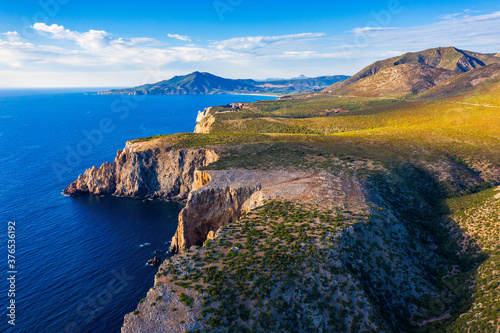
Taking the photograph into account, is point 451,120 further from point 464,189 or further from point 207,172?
point 207,172

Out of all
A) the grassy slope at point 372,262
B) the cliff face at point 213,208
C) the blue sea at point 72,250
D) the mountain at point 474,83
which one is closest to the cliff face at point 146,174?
the blue sea at point 72,250

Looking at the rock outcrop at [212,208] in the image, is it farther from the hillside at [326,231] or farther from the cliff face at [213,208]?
the hillside at [326,231]

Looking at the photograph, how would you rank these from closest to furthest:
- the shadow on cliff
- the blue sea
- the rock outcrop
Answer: the shadow on cliff
the blue sea
the rock outcrop

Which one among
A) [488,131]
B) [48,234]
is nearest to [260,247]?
[48,234]

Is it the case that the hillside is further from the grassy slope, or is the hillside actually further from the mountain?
the mountain

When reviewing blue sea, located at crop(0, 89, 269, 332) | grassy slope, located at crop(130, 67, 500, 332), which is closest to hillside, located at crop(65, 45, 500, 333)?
grassy slope, located at crop(130, 67, 500, 332)

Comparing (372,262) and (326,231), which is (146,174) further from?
(372,262)

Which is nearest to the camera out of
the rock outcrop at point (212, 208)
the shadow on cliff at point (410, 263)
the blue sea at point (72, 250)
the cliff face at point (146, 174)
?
the shadow on cliff at point (410, 263)
